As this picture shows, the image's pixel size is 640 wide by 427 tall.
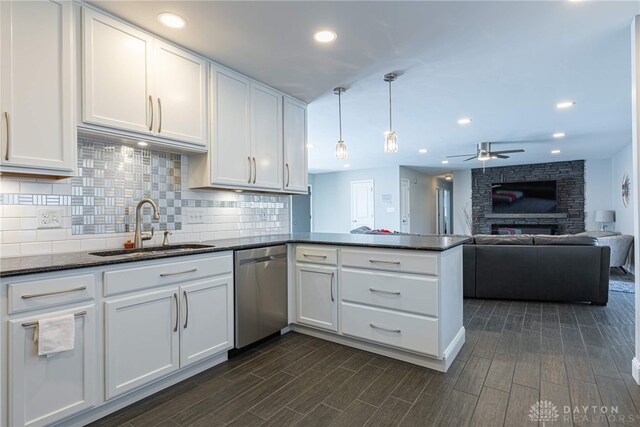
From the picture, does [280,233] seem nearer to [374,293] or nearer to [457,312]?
[374,293]

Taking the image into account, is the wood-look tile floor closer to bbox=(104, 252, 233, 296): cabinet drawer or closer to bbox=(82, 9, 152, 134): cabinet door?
bbox=(104, 252, 233, 296): cabinet drawer

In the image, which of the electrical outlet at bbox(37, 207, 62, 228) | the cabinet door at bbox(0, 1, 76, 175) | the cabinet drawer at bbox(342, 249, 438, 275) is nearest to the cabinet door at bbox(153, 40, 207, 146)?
the cabinet door at bbox(0, 1, 76, 175)

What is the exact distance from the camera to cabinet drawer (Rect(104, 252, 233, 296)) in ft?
6.02

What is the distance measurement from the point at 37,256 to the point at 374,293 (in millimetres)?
→ 2228

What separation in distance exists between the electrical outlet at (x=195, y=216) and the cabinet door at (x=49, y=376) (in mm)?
1281

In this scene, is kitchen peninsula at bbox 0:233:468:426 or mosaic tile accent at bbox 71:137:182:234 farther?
mosaic tile accent at bbox 71:137:182:234

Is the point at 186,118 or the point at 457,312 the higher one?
the point at 186,118

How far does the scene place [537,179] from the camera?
331 inches

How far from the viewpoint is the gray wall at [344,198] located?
868cm

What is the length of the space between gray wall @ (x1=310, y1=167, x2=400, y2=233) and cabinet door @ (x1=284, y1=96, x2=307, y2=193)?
5309mm

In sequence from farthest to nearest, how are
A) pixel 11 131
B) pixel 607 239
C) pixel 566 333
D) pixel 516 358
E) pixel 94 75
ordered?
pixel 607 239, pixel 566 333, pixel 516 358, pixel 94 75, pixel 11 131

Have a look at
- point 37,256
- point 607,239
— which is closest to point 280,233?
point 37,256

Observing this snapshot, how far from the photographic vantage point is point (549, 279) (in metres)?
3.99

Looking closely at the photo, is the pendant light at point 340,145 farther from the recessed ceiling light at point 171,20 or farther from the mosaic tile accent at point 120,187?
the recessed ceiling light at point 171,20
